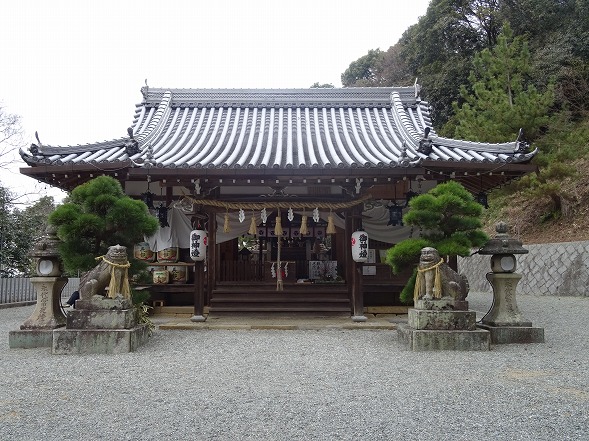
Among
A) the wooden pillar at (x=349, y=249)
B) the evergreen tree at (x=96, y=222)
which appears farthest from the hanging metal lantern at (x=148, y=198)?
the wooden pillar at (x=349, y=249)

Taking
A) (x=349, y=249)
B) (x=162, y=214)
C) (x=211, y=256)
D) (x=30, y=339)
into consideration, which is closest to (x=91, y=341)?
(x=30, y=339)

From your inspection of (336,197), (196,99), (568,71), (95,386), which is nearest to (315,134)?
(336,197)

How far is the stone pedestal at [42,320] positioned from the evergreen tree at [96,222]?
0.44 meters

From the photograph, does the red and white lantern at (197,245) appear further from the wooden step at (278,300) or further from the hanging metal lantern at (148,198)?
the hanging metal lantern at (148,198)

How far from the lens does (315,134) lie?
11438 millimetres

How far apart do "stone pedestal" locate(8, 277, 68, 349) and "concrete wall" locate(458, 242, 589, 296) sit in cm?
1350

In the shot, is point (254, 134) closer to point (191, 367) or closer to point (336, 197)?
point (336, 197)

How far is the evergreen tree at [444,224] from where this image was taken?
682cm

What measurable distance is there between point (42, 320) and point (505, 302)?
700 centimetres

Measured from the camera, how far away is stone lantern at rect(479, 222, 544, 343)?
674 cm

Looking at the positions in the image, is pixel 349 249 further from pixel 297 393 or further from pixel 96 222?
pixel 297 393

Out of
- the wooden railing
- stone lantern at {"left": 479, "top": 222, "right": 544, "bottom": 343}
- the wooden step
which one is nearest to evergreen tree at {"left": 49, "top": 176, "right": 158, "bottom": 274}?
the wooden step

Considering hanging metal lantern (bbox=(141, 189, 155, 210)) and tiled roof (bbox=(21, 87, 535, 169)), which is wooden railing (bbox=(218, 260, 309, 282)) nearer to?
hanging metal lantern (bbox=(141, 189, 155, 210))

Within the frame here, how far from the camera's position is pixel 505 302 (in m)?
6.89
